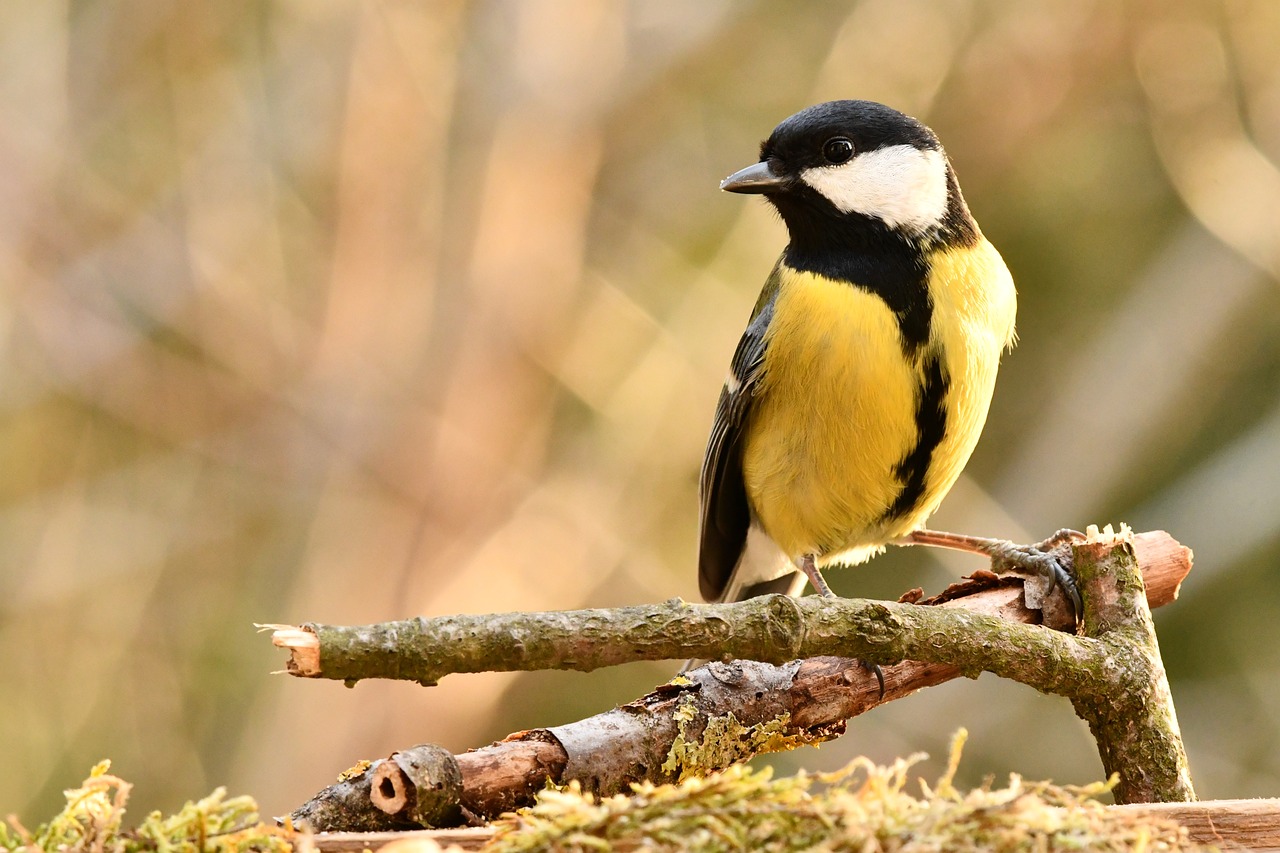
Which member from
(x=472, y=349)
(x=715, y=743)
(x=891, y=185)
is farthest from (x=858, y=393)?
(x=472, y=349)

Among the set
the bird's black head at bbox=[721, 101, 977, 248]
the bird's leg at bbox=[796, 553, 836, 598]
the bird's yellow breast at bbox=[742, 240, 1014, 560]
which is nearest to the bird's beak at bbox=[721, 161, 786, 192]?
the bird's black head at bbox=[721, 101, 977, 248]

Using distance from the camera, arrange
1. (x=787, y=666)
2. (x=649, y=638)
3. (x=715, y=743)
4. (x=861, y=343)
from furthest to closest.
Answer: (x=861, y=343)
(x=787, y=666)
(x=715, y=743)
(x=649, y=638)

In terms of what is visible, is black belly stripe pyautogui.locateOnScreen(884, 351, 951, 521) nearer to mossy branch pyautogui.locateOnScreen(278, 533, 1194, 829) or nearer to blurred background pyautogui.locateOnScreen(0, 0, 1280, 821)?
mossy branch pyautogui.locateOnScreen(278, 533, 1194, 829)

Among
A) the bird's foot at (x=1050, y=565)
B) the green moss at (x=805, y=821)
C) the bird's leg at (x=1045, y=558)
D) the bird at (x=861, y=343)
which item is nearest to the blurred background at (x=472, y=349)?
the bird at (x=861, y=343)

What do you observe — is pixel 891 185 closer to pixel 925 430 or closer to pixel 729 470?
pixel 925 430

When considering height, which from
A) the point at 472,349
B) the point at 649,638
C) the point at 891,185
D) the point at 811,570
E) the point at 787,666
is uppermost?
the point at 472,349

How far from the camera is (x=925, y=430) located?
2033 millimetres

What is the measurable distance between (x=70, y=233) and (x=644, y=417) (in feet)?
6.90

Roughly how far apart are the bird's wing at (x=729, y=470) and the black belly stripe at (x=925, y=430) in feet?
1.02

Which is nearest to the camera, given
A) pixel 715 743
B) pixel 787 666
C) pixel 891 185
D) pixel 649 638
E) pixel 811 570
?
pixel 649 638

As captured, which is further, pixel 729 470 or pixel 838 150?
pixel 729 470

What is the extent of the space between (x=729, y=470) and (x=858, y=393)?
17.0 inches

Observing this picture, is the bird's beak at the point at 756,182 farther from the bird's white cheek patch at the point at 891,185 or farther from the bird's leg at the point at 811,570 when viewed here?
the bird's leg at the point at 811,570

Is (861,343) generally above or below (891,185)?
below
